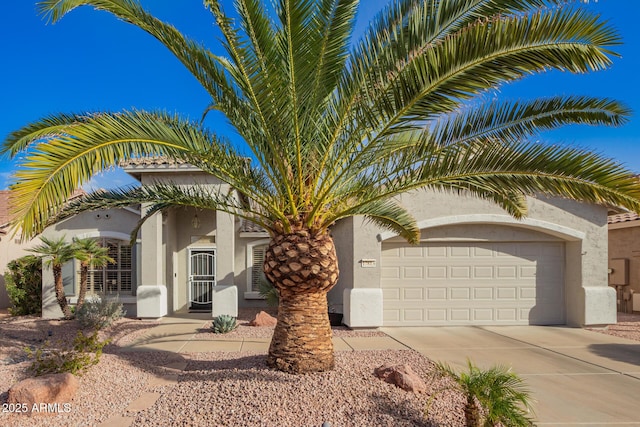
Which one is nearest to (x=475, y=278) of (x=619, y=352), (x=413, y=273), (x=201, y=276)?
(x=413, y=273)

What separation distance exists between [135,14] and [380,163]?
3.62 meters

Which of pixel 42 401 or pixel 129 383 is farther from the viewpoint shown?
pixel 129 383

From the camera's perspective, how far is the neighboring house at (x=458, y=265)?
11.0 meters

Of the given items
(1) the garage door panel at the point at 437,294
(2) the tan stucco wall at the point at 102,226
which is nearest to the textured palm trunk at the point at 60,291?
(2) the tan stucco wall at the point at 102,226

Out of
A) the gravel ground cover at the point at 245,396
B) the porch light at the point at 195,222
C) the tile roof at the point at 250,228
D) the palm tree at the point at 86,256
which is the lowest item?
the gravel ground cover at the point at 245,396

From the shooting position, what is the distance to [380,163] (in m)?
6.16

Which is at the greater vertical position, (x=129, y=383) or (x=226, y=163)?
(x=226, y=163)

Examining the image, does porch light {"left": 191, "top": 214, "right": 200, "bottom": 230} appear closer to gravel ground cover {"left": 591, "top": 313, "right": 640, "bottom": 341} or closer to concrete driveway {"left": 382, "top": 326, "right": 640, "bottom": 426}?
concrete driveway {"left": 382, "top": 326, "right": 640, "bottom": 426}

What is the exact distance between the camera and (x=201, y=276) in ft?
45.9

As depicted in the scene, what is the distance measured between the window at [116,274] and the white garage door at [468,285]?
8052 mm

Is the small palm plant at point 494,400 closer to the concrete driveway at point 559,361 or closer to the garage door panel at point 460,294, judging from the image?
the concrete driveway at point 559,361

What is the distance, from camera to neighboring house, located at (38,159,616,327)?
36.1ft

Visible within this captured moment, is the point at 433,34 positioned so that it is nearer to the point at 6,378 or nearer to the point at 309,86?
the point at 309,86

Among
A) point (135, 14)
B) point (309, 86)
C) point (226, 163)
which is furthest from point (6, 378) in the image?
point (309, 86)
